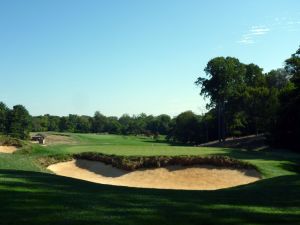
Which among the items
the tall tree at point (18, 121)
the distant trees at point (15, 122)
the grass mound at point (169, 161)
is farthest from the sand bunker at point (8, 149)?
the tall tree at point (18, 121)

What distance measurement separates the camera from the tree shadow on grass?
10500 mm

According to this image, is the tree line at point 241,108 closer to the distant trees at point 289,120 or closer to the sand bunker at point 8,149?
the distant trees at point 289,120

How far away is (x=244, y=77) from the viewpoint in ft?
282

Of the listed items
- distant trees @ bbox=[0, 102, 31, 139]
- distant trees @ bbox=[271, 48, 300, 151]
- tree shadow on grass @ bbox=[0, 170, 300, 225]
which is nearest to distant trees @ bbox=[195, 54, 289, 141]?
distant trees @ bbox=[271, 48, 300, 151]

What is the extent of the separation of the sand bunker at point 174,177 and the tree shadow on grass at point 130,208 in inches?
512

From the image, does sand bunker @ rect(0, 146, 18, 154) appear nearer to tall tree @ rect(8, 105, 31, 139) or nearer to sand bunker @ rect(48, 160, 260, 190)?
sand bunker @ rect(48, 160, 260, 190)

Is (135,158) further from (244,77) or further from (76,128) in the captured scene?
(76,128)

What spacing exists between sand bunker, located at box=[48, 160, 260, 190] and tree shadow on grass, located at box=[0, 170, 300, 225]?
12997 millimetres

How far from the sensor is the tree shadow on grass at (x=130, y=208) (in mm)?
10500

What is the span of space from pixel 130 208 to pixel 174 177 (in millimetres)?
19146

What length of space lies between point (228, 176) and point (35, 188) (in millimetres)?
17509

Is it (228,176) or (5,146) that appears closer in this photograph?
(228,176)

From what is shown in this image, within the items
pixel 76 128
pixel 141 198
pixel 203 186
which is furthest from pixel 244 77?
pixel 76 128

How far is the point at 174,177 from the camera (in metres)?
31.0
